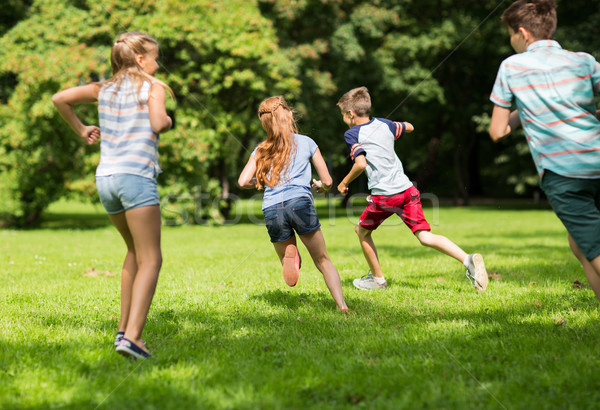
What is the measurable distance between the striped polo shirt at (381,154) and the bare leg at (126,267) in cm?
250

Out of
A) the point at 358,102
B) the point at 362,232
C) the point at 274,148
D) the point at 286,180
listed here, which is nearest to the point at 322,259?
the point at 286,180

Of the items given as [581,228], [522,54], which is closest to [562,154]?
[581,228]

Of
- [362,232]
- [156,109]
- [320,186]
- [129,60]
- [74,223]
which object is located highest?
[129,60]

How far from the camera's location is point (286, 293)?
18.0 ft

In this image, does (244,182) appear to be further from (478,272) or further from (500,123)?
(478,272)

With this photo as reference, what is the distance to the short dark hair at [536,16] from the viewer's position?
3.09 meters

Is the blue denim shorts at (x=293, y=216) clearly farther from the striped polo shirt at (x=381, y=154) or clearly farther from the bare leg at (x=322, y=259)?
the striped polo shirt at (x=381, y=154)

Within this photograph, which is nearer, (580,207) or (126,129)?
(580,207)

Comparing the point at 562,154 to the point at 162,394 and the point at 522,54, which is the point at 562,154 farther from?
the point at 162,394

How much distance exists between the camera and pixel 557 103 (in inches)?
117

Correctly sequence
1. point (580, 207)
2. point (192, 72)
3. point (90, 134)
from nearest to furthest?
point (580, 207) < point (90, 134) < point (192, 72)

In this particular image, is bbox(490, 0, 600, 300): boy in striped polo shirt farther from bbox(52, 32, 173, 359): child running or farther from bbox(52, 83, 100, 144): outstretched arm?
bbox(52, 83, 100, 144): outstretched arm

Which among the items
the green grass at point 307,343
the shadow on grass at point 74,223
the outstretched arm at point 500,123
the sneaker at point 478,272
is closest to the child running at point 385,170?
the sneaker at point 478,272

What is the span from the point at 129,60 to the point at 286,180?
1612 millimetres
